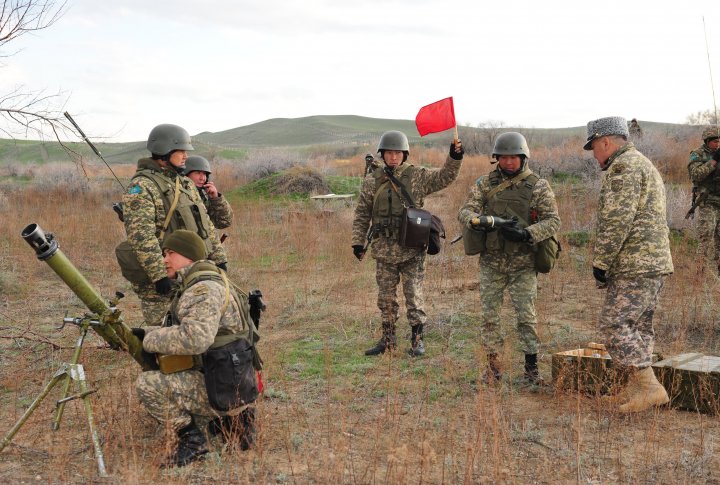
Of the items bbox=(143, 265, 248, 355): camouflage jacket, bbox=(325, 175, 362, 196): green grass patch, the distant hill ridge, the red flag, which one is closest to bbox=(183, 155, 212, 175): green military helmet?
the red flag

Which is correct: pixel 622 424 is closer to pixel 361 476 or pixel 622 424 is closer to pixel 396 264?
pixel 361 476

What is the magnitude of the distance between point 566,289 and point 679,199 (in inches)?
174

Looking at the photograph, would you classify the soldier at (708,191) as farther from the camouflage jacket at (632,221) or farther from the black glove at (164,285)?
the black glove at (164,285)

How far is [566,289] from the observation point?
941 cm

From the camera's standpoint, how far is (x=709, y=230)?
337 inches

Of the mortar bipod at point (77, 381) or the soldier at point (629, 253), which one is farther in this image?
the soldier at point (629, 253)

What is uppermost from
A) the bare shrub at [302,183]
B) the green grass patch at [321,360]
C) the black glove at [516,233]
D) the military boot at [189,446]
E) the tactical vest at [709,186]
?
the bare shrub at [302,183]

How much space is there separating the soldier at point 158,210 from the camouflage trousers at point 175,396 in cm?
102

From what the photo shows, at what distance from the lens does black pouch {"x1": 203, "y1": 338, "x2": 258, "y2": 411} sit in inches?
164

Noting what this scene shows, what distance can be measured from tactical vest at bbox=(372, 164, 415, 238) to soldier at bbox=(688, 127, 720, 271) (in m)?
4.15

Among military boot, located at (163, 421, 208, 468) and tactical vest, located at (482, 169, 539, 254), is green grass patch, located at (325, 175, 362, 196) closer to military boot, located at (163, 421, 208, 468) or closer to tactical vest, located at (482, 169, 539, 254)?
tactical vest, located at (482, 169, 539, 254)

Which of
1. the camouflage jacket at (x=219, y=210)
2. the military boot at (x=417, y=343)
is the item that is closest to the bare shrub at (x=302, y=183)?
the camouflage jacket at (x=219, y=210)

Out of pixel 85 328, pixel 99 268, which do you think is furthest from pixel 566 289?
pixel 99 268

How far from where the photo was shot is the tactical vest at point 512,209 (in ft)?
19.0
